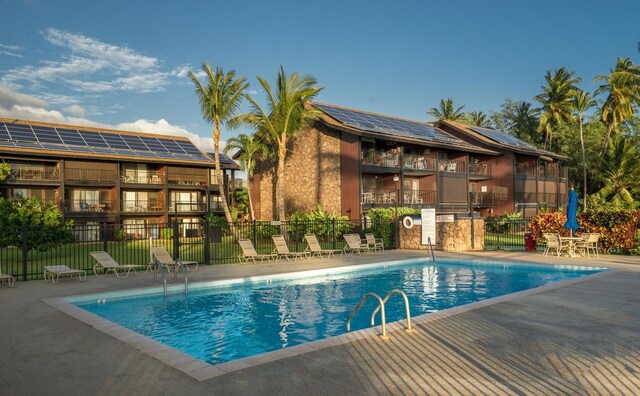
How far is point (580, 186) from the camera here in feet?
167

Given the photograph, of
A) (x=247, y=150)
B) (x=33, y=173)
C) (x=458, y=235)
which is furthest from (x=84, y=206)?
(x=458, y=235)

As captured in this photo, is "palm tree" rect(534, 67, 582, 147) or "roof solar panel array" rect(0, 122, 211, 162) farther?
"palm tree" rect(534, 67, 582, 147)

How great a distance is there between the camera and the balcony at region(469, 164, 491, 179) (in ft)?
127

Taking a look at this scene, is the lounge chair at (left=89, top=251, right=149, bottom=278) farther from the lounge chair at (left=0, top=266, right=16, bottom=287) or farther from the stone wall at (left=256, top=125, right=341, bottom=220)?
the stone wall at (left=256, top=125, right=341, bottom=220)

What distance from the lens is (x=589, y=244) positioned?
1833 cm

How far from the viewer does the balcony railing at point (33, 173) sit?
30.4m

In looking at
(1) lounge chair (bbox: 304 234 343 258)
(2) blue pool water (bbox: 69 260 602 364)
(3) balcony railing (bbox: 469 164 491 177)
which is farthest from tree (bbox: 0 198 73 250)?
(3) balcony railing (bbox: 469 164 491 177)

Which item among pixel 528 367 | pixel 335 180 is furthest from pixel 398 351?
pixel 335 180

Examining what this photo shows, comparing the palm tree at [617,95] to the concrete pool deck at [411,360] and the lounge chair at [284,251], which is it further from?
the concrete pool deck at [411,360]

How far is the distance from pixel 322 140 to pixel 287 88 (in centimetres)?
605

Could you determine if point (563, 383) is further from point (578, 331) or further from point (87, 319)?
point (87, 319)

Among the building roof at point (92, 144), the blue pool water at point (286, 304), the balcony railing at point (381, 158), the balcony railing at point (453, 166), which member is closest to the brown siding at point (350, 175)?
the balcony railing at point (381, 158)

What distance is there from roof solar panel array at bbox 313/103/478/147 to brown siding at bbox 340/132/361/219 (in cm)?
117

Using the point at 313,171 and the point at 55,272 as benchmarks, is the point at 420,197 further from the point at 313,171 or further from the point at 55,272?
the point at 55,272
